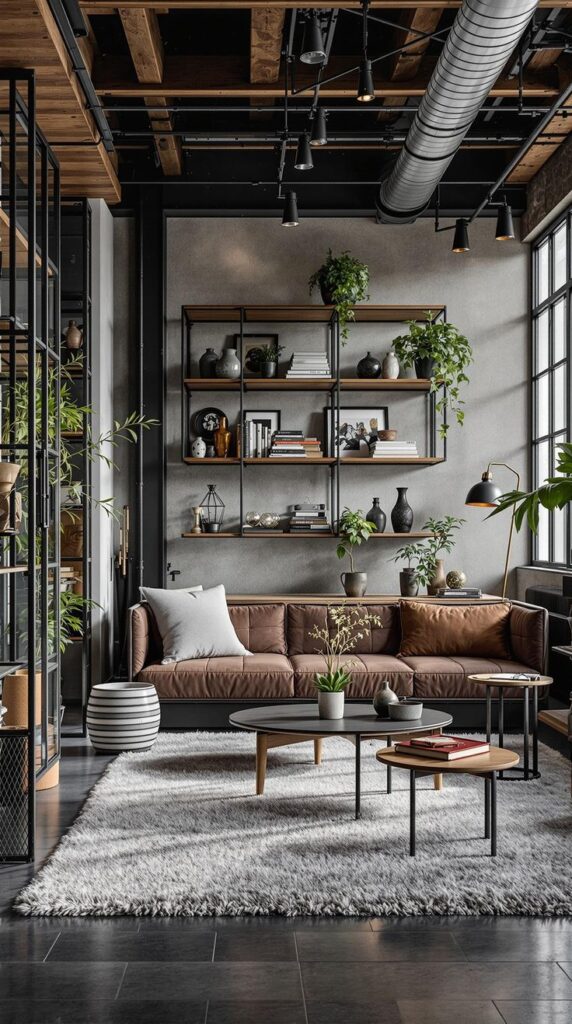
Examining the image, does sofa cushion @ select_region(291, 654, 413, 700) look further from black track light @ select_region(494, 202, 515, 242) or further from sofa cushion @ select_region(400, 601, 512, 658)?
black track light @ select_region(494, 202, 515, 242)

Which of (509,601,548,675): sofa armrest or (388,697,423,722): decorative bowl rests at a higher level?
(509,601,548,675): sofa armrest

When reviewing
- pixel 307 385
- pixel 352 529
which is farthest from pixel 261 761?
pixel 307 385

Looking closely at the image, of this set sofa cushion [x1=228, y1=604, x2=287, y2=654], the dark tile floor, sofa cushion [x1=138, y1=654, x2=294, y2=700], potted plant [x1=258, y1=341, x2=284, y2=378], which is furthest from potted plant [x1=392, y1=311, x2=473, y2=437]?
the dark tile floor

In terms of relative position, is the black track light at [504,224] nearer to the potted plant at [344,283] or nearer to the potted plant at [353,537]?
the potted plant at [344,283]

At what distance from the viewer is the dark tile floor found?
2.64 m

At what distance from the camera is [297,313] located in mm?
7398

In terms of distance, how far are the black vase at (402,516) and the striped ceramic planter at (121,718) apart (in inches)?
98.4

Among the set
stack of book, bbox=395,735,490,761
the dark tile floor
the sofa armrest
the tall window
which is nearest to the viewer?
the dark tile floor

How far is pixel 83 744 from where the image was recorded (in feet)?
19.7

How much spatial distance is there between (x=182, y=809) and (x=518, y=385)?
455 cm

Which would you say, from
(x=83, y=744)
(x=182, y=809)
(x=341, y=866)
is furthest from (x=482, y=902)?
(x=83, y=744)

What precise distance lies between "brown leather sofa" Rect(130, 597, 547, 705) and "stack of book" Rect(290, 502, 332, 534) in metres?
0.66

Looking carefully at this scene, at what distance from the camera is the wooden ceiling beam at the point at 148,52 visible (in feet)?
16.9

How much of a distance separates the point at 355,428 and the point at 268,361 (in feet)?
2.78
